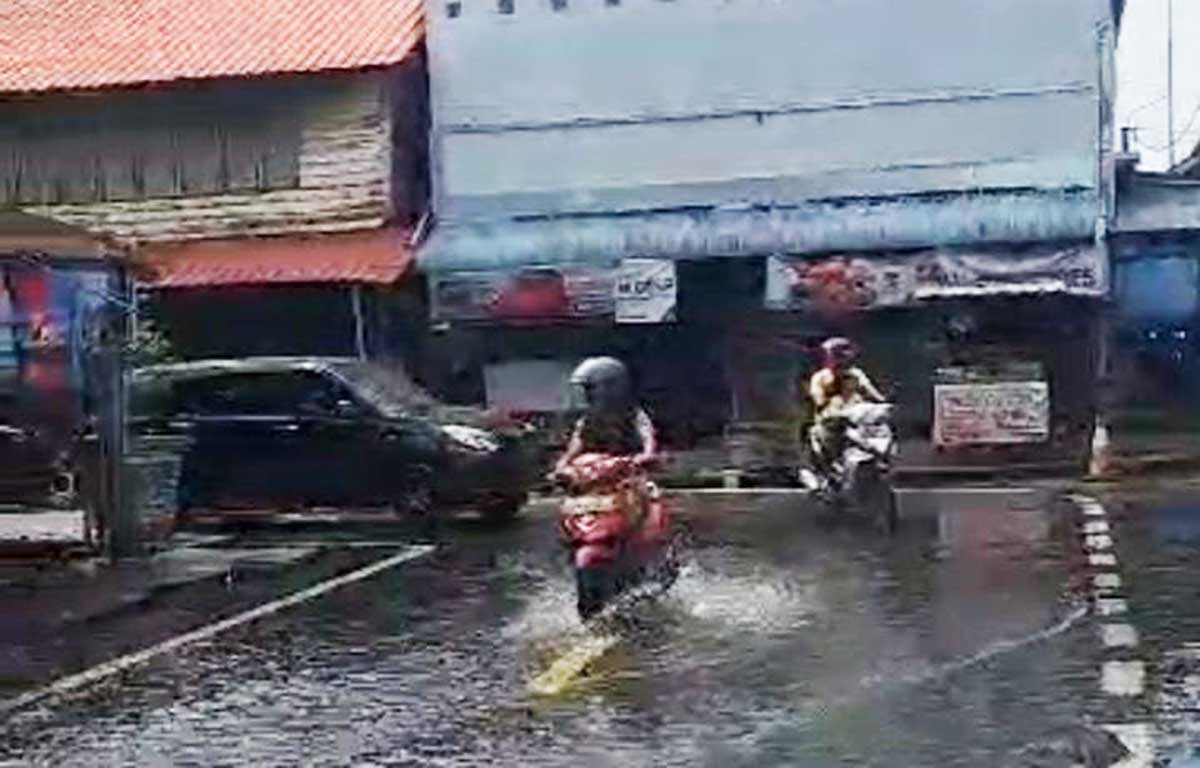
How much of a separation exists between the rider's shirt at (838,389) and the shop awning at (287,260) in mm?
9991

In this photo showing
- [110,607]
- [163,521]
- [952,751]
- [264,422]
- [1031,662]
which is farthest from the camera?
[264,422]

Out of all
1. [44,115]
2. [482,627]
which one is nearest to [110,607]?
[482,627]

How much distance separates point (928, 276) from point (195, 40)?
10.5 m

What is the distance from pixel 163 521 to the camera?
57.3 ft

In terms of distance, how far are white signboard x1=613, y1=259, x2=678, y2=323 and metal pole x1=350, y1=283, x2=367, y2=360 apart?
132 inches

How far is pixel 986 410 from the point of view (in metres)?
26.7

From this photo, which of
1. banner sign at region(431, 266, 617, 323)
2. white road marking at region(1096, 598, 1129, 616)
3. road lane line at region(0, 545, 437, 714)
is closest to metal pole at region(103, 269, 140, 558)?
road lane line at region(0, 545, 437, 714)

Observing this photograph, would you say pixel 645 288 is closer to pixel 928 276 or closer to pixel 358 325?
pixel 928 276

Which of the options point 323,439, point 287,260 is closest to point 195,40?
point 287,260

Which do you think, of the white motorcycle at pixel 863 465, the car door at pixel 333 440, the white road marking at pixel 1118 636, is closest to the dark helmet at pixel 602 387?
the white road marking at pixel 1118 636

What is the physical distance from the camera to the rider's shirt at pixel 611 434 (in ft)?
44.6

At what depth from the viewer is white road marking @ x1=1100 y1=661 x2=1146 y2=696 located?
31.9 feet

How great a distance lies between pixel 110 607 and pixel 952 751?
282 inches

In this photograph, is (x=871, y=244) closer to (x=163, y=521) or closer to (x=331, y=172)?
(x=331, y=172)
